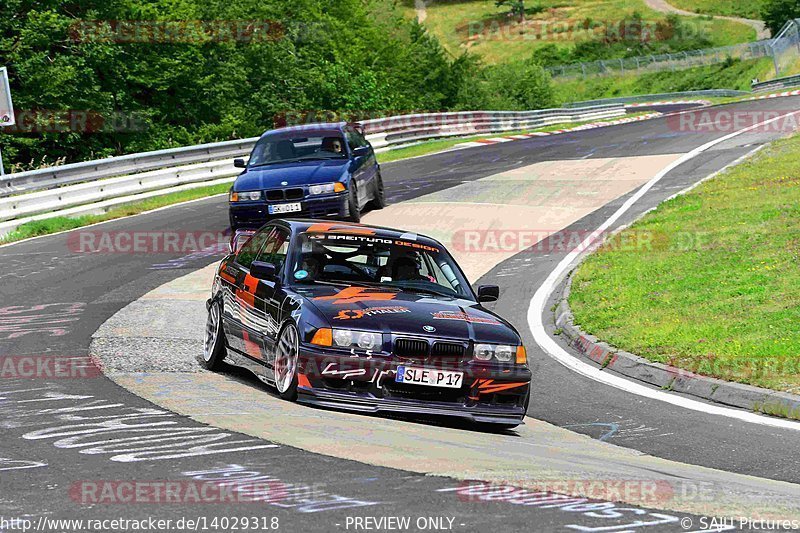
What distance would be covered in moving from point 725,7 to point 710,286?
112453mm

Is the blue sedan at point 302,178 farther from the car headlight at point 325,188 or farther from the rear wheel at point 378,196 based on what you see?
the rear wheel at point 378,196

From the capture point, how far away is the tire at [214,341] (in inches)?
419

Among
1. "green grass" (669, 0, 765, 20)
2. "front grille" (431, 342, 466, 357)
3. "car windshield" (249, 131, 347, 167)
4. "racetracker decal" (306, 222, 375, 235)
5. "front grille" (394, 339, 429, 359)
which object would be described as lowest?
"front grille" (431, 342, 466, 357)

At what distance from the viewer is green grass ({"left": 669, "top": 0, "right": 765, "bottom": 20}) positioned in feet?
379

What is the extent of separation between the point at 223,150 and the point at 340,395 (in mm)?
22160

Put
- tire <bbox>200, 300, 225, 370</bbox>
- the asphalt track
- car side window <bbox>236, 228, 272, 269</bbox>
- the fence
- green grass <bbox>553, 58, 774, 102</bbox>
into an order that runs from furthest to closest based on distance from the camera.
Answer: green grass <bbox>553, 58, 774, 102</bbox> → the fence → car side window <bbox>236, 228, 272, 269</bbox> → tire <bbox>200, 300, 225, 370</bbox> → the asphalt track

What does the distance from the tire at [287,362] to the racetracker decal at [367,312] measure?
1.23 ft

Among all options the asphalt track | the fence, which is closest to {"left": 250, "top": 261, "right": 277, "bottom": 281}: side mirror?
the asphalt track

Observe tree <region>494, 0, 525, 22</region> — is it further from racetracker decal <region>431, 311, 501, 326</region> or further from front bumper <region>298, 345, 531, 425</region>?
front bumper <region>298, 345, 531, 425</region>

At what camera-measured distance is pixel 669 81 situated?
84562 millimetres

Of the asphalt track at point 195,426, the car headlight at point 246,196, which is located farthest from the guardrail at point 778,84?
the car headlight at point 246,196

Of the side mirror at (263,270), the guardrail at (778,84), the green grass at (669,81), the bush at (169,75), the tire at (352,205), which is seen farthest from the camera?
the green grass at (669,81)

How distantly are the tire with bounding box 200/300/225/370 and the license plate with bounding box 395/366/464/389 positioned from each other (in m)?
2.56

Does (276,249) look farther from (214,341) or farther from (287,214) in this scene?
(287,214)
